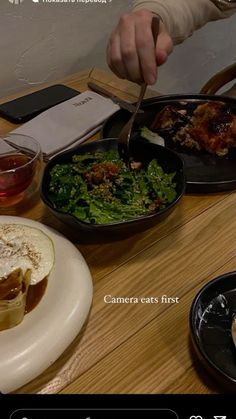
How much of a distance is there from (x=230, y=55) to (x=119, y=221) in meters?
1.40

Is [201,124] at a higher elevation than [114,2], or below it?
below

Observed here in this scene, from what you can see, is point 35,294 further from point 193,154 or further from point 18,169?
point 193,154

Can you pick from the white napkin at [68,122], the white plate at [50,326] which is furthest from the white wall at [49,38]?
the white plate at [50,326]

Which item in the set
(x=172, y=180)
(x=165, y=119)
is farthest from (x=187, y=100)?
(x=172, y=180)

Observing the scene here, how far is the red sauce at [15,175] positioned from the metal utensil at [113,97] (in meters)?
0.29

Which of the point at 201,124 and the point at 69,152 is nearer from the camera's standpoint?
the point at 69,152

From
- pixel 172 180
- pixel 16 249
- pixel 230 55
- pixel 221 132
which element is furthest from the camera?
pixel 230 55

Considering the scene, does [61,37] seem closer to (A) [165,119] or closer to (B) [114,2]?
(B) [114,2]

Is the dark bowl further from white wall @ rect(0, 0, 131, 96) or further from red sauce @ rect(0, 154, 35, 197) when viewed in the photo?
white wall @ rect(0, 0, 131, 96)

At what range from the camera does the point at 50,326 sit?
583 millimetres

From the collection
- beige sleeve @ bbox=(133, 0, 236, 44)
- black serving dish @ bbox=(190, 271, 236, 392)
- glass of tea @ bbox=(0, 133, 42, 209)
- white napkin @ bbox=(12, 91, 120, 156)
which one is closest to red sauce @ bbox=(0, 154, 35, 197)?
glass of tea @ bbox=(0, 133, 42, 209)

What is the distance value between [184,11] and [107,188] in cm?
67

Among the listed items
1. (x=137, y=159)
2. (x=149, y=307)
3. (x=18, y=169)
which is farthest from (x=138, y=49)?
(x=149, y=307)

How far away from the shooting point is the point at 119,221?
0.69 metres
